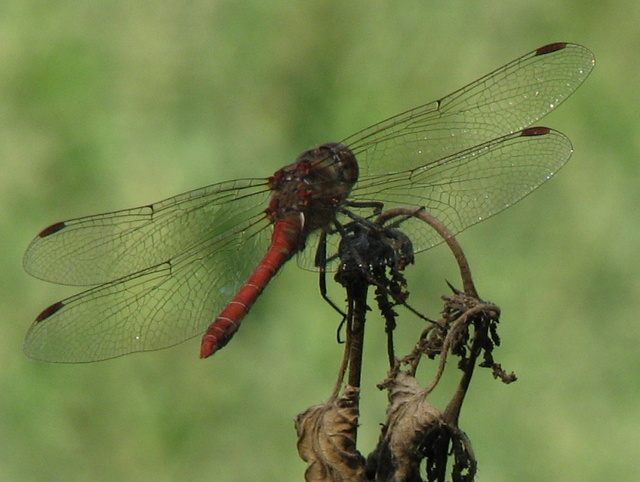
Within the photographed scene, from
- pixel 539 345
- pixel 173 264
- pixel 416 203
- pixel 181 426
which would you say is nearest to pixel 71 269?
pixel 173 264

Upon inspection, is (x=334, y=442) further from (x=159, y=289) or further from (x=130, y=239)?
(x=130, y=239)

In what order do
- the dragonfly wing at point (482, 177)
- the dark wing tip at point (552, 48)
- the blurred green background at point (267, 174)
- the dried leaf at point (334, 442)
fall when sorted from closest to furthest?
1. the dried leaf at point (334, 442)
2. the dragonfly wing at point (482, 177)
3. the dark wing tip at point (552, 48)
4. the blurred green background at point (267, 174)

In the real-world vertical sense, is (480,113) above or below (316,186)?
above

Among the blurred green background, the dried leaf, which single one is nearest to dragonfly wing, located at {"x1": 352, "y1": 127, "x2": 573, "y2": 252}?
the dried leaf

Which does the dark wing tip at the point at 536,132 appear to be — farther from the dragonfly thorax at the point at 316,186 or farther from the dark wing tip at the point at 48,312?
the dark wing tip at the point at 48,312

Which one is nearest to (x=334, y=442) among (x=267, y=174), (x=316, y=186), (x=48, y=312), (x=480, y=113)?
(x=316, y=186)

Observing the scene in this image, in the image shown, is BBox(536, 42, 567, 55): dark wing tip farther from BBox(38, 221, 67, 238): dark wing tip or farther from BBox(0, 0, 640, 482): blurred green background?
BBox(38, 221, 67, 238): dark wing tip

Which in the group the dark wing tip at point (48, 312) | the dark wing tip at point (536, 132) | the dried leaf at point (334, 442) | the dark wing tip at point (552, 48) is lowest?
the dried leaf at point (334, 442)

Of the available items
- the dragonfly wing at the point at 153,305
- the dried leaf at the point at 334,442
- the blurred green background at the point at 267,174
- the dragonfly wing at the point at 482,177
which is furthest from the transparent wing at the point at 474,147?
the blurred green background at the point at 267,174
